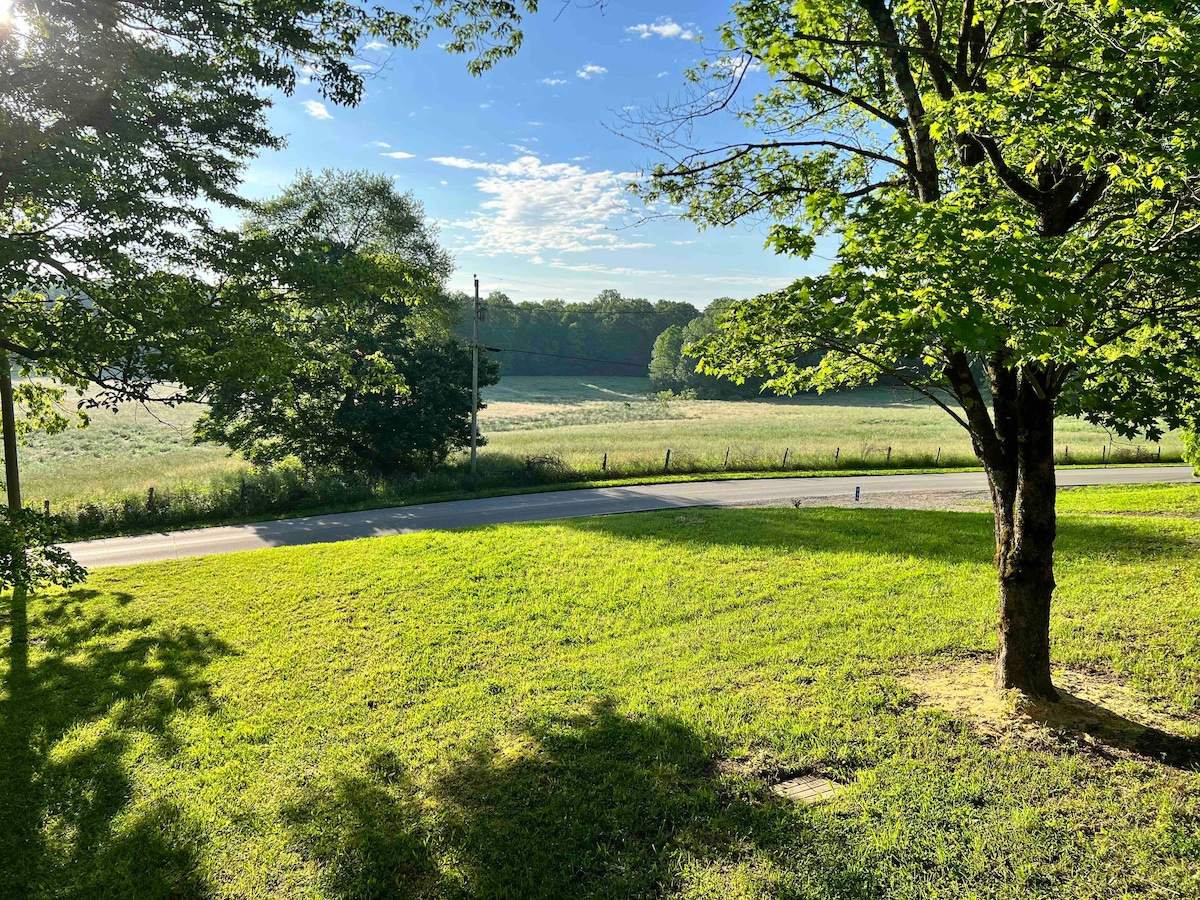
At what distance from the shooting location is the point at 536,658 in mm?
7711

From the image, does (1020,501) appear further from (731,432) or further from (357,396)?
(731,432)

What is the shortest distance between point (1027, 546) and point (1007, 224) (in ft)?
9.87

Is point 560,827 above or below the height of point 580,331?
below

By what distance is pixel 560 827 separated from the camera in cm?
462

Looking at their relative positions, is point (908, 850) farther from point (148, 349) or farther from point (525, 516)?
point (525, 516)

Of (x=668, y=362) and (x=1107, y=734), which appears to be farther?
(x=668, y=362)

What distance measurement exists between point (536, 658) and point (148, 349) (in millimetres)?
6421

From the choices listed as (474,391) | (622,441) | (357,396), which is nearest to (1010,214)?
(474,391)

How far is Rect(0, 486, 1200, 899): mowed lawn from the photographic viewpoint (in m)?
4.23

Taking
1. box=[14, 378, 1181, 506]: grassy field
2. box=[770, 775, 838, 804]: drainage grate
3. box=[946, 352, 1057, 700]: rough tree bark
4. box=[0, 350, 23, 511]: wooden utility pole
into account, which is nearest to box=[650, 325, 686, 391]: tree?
box=[14, 378, 1181, 506]: grassy field

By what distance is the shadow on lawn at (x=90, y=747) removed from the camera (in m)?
4.40

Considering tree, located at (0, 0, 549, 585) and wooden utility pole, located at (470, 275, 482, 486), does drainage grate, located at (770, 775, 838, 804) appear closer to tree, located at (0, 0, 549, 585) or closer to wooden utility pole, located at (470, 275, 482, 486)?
tree, located at (0, 0, 549, 585)

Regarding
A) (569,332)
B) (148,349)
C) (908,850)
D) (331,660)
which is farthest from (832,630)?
(569,332)

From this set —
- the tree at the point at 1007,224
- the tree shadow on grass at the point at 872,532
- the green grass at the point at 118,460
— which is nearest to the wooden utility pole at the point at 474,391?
the tree shadow on grass at the point at 872,532
